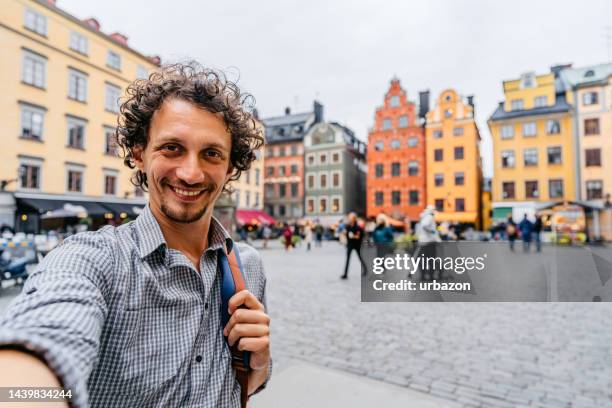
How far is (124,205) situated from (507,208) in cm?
3308

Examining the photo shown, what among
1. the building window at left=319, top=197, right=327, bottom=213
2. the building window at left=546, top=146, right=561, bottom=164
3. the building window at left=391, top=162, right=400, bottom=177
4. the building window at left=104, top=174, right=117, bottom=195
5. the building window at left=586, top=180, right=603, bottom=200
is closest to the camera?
the building window at left=104, top=174, right=117, bottom=195

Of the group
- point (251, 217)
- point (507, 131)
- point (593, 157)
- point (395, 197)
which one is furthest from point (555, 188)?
point (251, 217)

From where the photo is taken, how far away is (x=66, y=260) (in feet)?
3.52

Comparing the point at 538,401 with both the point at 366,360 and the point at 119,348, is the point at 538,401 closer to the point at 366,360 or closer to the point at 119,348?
the point at 366,360

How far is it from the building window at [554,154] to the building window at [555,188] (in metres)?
1.82

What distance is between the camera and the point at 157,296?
118 centimetres

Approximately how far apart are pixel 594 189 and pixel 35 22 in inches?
1724

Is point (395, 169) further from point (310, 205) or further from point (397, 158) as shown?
point (310, 205)

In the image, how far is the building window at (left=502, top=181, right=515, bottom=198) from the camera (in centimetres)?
3472

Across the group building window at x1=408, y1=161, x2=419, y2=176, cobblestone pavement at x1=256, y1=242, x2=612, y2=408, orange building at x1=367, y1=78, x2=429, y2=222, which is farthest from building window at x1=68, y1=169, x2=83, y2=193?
building window at x1=408, y1=161, x2=419, y2=176

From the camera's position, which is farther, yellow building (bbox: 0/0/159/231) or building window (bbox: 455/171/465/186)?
building window (bbox: 455/171/465/186)

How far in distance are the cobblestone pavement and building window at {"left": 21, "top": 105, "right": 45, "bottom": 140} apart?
70.7 ft

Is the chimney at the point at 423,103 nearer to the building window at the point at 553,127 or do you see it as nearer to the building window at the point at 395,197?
the building window at the point at 395,197

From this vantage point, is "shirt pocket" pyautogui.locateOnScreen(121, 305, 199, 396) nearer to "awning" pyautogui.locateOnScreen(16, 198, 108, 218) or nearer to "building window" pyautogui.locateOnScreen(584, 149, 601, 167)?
"awning" pyautogui.locateOnScreen(16, 198, 108, 218)
